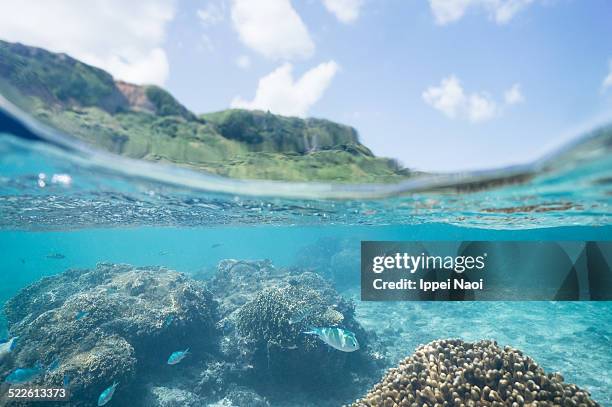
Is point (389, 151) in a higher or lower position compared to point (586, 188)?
higher

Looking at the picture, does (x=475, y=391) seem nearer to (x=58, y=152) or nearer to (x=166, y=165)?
(x=166, y=165)

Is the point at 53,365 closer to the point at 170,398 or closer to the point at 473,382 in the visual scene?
the point at 170,398

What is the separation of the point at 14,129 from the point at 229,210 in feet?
38.8

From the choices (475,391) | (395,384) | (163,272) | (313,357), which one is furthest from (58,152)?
(475,391)

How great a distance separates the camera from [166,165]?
1044cm

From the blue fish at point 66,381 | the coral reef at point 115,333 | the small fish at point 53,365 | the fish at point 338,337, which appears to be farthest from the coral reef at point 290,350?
the small fish at point 53,365

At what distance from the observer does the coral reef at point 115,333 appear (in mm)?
9453

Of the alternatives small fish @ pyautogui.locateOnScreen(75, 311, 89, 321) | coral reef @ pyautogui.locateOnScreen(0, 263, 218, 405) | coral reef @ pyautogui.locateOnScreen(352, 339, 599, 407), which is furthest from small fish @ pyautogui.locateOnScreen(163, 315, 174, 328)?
coral reef @ pyautogui.locateOnScreen(352, 339, 599, 407)

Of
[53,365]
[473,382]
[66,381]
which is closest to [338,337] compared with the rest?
[473,382]

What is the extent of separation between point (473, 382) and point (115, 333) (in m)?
11.0

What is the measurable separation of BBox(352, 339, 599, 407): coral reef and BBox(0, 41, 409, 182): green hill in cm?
536

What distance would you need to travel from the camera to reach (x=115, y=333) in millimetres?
11094

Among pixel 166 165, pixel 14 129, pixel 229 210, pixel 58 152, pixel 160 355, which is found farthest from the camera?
pixel 229 210

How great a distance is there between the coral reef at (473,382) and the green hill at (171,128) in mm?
5358
